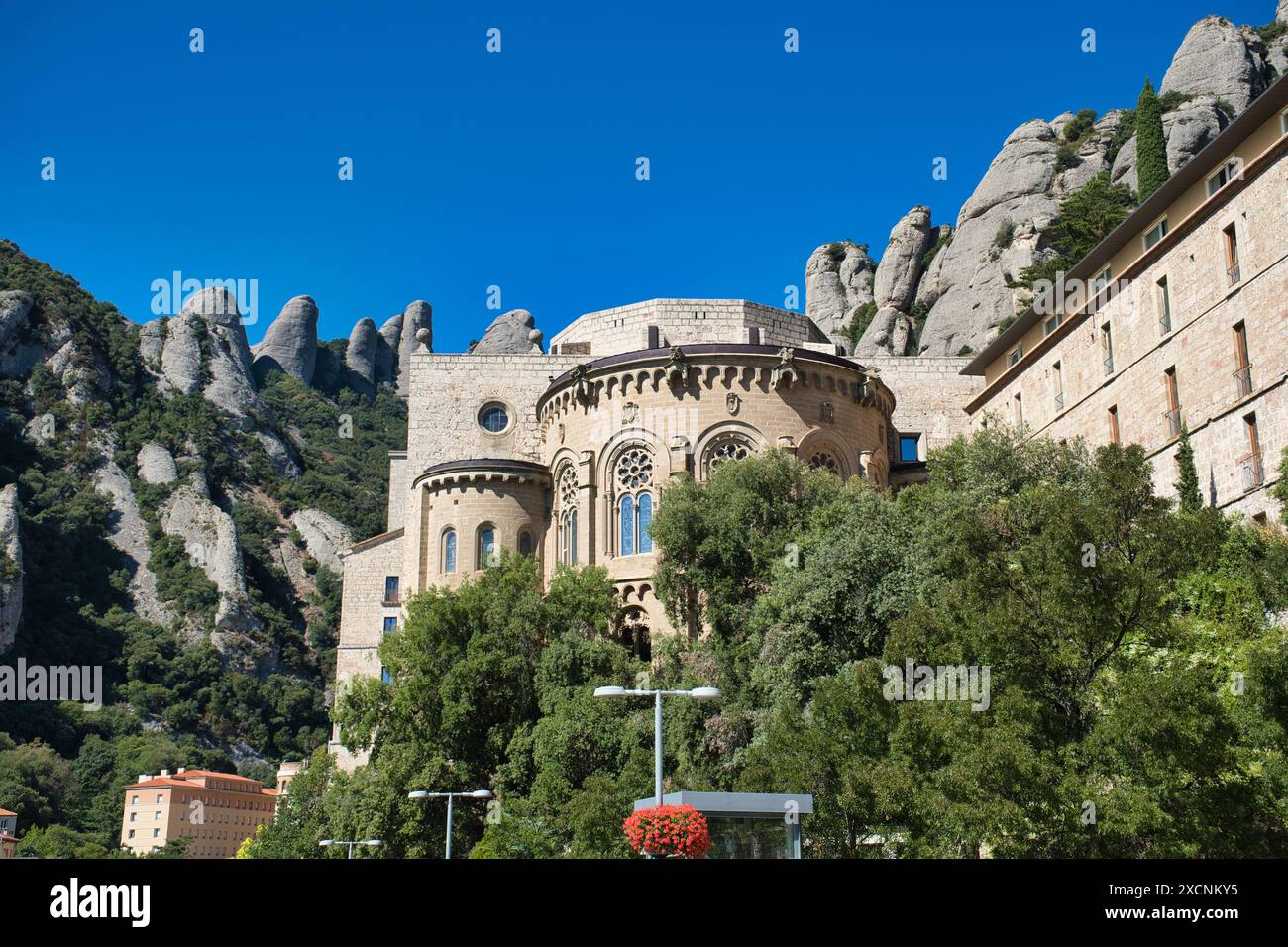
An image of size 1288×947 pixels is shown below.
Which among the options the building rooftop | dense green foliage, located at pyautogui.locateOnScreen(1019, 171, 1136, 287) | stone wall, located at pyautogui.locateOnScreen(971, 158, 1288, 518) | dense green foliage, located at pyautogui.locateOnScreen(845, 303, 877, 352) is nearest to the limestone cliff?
dense green foliage, located at pyautogui.locateOnScreen(845, 303, 877, 352)

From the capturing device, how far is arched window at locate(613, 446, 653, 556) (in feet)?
151

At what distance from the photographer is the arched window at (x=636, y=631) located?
44781 millimetres

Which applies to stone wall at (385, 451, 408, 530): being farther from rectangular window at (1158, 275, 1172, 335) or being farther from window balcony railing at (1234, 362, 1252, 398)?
window balcony railing at (1234, 362, 1252, 398)

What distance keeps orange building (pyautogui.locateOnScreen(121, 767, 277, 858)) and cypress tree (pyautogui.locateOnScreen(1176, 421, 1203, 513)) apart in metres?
81.3

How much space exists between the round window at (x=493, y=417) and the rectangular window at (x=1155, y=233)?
2834cm

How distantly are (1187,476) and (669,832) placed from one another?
20.3 m

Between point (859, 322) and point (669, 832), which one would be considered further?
point (859, 322)

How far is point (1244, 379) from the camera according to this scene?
32375 millimetres

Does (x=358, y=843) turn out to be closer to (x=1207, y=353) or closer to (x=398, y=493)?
(x=1207, y=353)

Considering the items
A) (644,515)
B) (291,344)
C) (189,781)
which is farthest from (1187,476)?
(291,344)

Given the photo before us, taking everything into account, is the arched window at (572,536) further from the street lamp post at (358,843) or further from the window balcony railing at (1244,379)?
the window balcony railing at (1244,379)

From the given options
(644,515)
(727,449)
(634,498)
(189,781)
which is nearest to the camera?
(727,449)

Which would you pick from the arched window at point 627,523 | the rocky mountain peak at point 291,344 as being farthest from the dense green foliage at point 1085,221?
the rocky mountain peak at point 291,344
